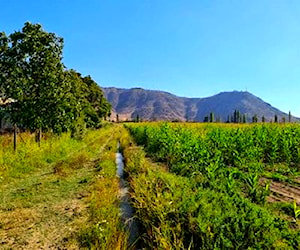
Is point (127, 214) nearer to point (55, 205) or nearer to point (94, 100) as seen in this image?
point (55, 205)

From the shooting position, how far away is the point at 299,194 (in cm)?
1044

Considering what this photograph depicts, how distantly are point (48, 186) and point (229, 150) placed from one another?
25.5ft

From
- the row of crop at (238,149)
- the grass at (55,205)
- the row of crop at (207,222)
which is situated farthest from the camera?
the row of crop at (238,149)

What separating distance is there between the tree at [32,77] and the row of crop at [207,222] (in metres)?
13.5

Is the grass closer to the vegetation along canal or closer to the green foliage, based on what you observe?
the vegetation along canal

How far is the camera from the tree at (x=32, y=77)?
20000 millimetres

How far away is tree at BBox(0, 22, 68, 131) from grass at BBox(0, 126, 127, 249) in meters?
2.68

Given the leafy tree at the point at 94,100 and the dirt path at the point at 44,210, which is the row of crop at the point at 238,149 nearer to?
the dirt path at the point at 44,210

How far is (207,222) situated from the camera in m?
6.58

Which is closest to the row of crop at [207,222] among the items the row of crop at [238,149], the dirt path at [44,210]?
the dirt path at [44,210]

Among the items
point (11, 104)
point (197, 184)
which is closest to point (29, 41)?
point (11, 104)

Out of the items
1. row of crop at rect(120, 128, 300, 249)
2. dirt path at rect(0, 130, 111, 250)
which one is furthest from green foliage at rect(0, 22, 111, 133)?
row of crop at rect(120, 128, 300, 249)

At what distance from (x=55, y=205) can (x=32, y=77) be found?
40.2 feet

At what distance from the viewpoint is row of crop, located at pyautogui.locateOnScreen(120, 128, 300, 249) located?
6.00m
